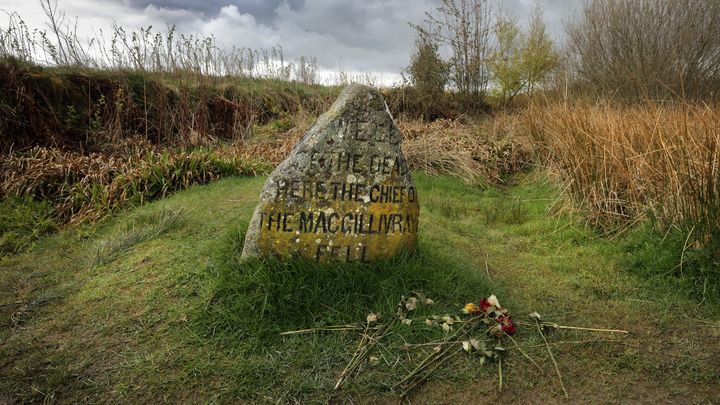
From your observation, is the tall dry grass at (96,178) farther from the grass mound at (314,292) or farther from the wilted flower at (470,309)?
the wilted flower at (470,309)

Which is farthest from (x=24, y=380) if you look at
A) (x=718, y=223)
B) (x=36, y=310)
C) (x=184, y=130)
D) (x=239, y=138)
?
(x=239, y=138)

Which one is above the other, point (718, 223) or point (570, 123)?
point (570, 123)

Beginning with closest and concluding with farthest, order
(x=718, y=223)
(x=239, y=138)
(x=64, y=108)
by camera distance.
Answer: (x=718, y=223), (x=64, y=108), (x=239, y=138)

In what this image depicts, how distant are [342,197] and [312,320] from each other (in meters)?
0.94

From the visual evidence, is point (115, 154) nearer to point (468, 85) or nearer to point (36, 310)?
point (36, 310)

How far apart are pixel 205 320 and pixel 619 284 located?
129 inches

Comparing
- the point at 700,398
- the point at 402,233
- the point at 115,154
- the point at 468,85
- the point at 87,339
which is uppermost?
the point at 468,85

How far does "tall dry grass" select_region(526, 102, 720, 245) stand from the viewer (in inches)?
142

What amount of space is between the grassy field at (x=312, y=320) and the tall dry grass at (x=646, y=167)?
37 centimetres

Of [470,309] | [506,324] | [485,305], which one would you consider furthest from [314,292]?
[506,324]

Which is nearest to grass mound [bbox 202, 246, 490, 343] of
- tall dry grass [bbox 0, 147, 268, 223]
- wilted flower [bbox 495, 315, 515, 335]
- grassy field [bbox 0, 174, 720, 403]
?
grassy field [bbox 0, 174, 720, 403]

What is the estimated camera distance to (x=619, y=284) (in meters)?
3.72

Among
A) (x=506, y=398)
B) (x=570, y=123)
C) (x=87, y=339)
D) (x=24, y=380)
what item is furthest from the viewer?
(x=570, y=123)

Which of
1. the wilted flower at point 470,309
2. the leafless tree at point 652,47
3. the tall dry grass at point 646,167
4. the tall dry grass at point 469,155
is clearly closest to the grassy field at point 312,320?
the wilted flower at point 470,309
